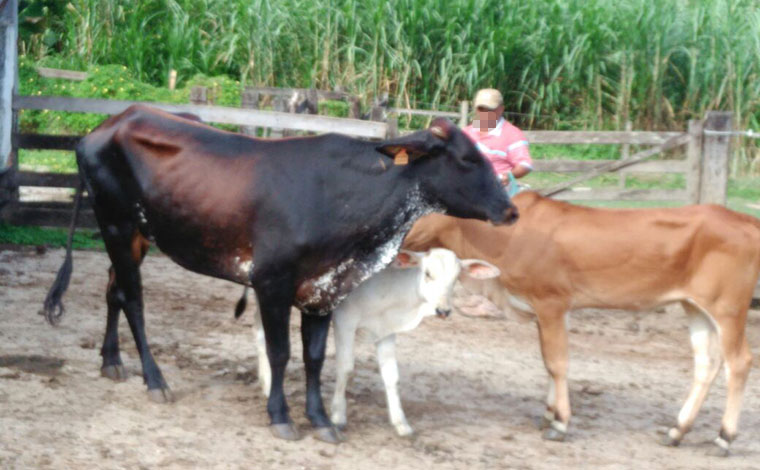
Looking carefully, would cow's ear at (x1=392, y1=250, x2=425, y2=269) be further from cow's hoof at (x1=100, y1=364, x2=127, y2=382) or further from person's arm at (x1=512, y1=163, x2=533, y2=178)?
cow's hoof at (x1=100, y1=364, x2=127, y2=382)

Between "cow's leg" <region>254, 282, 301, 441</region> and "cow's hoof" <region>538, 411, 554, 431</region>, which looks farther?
"cow's hoof" <region>538, 411, 554, 431</region>

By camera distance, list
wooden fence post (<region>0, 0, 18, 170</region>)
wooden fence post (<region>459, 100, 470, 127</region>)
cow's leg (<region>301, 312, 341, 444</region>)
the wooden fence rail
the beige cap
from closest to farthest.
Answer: cow's leg (<region>301, 312, 341, 444</region>) → the beige cap → the wooden fence rail → wooden fence post (<region>0, 0, 18, 170</region>) → wooden fence post (<region>459, 100, 470, 127</region>)

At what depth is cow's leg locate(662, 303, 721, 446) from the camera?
6555 millimetres

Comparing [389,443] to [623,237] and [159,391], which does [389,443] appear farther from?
[623,237]

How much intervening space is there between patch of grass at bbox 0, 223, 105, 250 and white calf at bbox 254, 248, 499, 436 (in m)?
5.35

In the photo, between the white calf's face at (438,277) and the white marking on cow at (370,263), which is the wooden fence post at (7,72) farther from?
the white calf's face at (438,277)

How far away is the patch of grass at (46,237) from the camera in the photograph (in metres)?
11.1

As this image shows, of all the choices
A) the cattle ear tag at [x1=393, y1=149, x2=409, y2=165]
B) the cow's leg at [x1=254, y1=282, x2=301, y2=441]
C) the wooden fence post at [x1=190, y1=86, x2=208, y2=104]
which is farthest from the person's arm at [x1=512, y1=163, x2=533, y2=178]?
the wooden fence post at [x1=190, y1=86, x2=208, y2=104]

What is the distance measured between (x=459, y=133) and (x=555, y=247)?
1.01 metres

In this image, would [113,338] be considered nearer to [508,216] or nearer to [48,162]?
[508,216]

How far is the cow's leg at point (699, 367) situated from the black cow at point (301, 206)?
56.0 inches

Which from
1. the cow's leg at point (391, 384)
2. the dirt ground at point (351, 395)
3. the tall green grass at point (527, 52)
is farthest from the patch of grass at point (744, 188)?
the cow's leg at point (391, 384)

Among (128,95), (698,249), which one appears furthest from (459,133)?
(128,95)

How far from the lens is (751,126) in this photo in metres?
17.9
